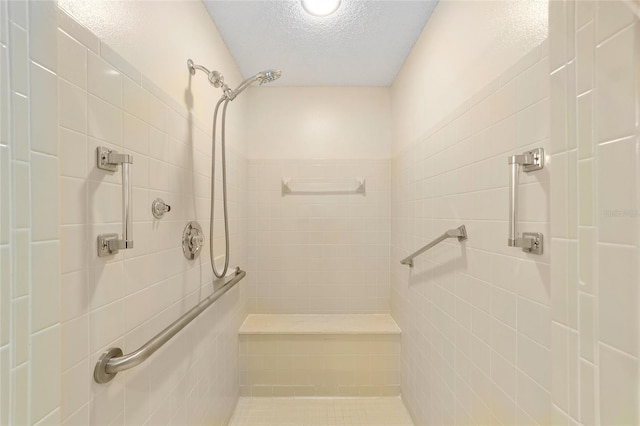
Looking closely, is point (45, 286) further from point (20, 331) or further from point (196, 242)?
point (196, 242)

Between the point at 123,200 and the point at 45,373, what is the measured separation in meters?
0.45

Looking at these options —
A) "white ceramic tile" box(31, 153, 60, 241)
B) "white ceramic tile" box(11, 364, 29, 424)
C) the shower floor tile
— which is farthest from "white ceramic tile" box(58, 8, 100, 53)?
the shower floor tile

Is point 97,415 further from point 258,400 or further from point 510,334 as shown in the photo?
point 258,400

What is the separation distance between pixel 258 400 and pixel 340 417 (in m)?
0.60

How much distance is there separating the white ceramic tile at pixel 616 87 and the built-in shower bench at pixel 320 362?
201 cm

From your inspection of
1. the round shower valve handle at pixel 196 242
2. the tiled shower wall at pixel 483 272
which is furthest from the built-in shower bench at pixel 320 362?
the round shower valve handle at pixel 196 242

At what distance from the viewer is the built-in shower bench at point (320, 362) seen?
2205 millimetres

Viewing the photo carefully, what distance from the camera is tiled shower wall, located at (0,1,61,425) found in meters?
0.48

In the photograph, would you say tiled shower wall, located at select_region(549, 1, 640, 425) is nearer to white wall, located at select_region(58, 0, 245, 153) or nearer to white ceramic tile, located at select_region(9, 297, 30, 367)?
white ceramic tile, located at select_region(9, 297, 30, 367)

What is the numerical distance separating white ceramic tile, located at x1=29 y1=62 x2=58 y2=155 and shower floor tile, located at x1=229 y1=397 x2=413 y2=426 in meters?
1.99

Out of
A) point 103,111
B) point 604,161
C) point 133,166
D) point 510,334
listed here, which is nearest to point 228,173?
point 133,166

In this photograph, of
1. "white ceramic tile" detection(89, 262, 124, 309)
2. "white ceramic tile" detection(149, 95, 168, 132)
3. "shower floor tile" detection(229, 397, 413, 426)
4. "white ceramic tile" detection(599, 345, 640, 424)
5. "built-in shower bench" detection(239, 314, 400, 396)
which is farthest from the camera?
"built-in shower bench" detection(239, 314, 400, 396)

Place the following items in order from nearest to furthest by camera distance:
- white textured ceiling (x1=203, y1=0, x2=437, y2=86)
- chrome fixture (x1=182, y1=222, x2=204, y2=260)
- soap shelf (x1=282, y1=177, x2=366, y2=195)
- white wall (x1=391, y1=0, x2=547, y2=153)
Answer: white wall (x1=391, y1=0, x2=547, y2=153)
chrome fixture (x1=182, y1=222, x2=204, y2=260)
white textured ceiling (x1=203, y1=0, x2=437, y2=86)
soap shelf (x1=282, y1=177, x2=366, y2=195)

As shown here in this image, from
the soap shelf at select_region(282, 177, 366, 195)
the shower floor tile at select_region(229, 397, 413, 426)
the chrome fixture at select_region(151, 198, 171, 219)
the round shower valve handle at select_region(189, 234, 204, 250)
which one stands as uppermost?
the soap shelf at select_region(282, 177, 366, 195)
